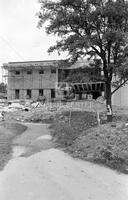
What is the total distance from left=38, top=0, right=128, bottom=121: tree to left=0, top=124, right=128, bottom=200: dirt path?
5.90 metres

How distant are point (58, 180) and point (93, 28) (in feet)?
29.0

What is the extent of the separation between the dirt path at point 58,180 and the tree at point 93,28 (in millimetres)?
5896

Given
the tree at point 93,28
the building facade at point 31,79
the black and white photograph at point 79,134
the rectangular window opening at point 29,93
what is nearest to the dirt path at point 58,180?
the black and white photograph at point 79,134

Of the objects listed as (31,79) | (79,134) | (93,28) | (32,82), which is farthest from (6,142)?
(31,79)

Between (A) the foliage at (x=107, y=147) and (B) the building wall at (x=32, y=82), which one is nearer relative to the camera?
(A) the foliage at (x=107, y=147)

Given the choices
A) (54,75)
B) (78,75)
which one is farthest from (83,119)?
(54,75)

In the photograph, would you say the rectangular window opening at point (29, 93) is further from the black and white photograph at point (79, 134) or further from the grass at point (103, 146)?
the grass at point (103, 146)

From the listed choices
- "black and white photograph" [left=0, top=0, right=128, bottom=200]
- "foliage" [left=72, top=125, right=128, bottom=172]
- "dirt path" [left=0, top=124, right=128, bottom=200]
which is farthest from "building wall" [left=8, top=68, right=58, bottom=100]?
"dirt path" [left=0, top=124, right=128, bottom=200]

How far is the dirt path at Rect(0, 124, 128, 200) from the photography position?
419cm

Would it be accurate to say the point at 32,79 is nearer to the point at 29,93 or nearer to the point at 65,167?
the point at 29,93

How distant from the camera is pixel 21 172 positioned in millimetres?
5379

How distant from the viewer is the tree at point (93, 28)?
35.2ft

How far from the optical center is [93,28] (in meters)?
11.7

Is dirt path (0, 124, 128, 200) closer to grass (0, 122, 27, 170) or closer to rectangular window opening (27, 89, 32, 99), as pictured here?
grass (0, 122, 27, 170)
